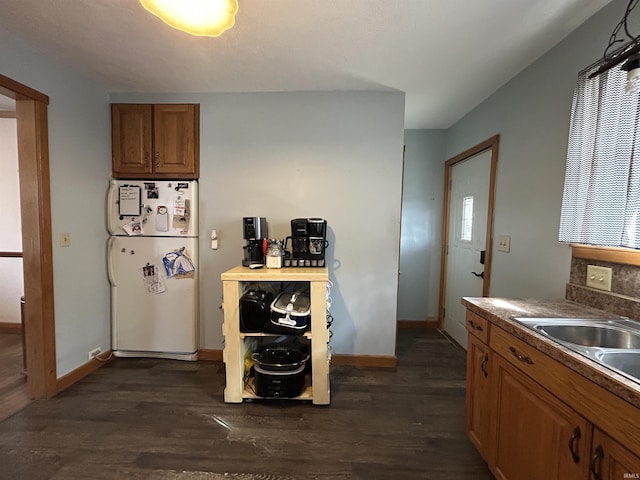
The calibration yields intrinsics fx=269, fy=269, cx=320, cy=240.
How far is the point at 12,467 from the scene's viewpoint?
55.7 inches

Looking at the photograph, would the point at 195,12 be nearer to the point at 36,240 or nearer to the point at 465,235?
the point at 36,240

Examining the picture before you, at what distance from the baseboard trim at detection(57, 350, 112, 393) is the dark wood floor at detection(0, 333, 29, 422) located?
0.19 meters

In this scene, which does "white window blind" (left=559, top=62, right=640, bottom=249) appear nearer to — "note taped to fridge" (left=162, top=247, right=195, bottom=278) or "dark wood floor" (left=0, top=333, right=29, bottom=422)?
"note taped to fridge" (left=162, top=247, right=195, bottom=278)

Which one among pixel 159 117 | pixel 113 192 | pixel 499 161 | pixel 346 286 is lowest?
pixel 346 286

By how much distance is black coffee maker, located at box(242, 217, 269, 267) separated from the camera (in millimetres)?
2189

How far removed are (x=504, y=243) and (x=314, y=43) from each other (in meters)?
2.08

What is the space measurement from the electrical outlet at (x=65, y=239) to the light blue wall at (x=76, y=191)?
32 mm

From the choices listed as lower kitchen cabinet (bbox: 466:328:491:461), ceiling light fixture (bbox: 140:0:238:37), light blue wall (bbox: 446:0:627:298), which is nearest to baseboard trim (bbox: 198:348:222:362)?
lower kitchen cabinet (bbox: 466:328:491:461)

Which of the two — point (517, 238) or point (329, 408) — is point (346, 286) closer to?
point (329, 408)

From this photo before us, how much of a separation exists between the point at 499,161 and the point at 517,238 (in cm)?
70

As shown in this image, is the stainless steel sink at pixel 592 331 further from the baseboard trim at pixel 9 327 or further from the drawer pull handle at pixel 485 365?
the baseboard trim at pixel 9 327

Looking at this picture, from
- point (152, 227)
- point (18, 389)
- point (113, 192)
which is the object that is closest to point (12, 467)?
point (18, 389)

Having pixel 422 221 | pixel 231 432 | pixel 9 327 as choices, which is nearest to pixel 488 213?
pixel 422 221

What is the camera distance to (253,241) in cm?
A: 222
